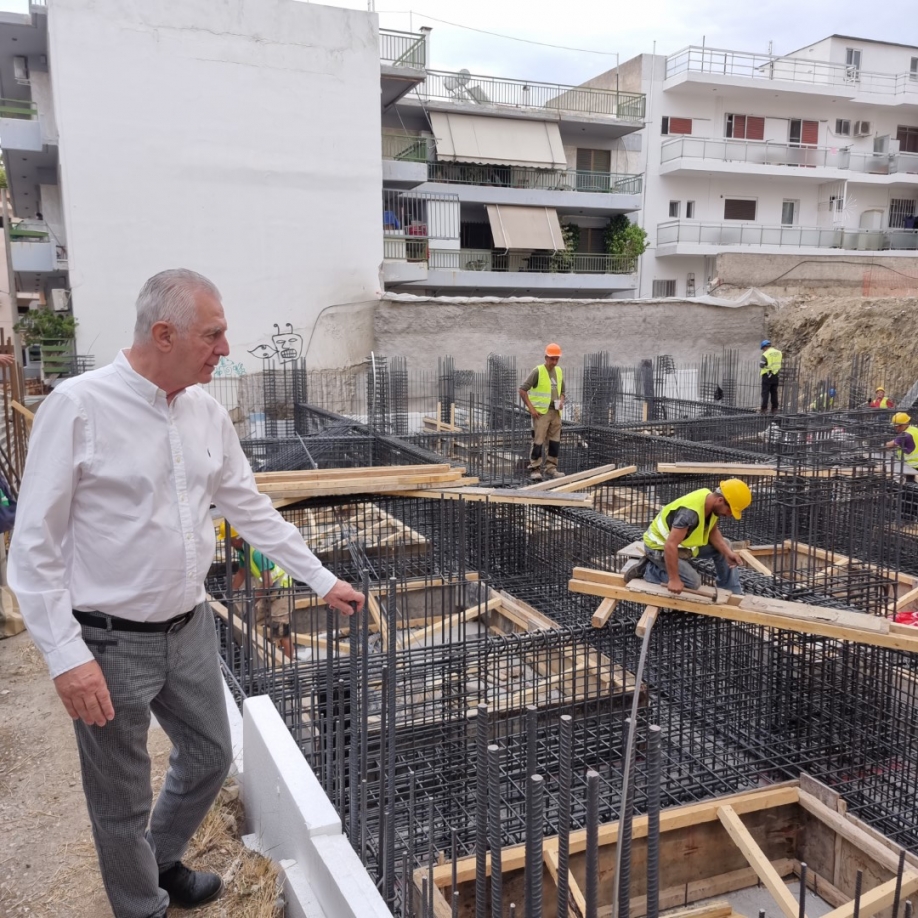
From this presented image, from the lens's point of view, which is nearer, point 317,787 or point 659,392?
point 317,787

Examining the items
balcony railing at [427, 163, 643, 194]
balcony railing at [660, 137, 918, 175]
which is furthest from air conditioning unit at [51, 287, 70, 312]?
balcony railing at [660, 137, 918, 175]

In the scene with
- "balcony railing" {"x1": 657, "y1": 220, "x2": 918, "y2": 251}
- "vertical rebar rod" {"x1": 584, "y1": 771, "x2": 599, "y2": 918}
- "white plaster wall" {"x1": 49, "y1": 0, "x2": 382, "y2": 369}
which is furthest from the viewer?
"balcony railing" {"x1": 657, "y1": 220, "x2": 918, "y2": 251}

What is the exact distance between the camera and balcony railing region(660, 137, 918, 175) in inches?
1206

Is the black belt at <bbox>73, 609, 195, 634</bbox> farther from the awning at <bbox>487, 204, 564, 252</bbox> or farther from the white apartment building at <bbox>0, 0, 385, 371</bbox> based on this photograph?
the awning at <bbox>487, 204, 564, 252</bbox>

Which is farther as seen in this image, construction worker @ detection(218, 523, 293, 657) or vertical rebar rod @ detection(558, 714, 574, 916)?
construction worker @ detection(218, 523, 293, 657)

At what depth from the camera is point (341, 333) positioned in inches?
891

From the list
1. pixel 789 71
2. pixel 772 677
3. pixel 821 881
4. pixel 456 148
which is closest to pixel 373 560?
pixel 772 677

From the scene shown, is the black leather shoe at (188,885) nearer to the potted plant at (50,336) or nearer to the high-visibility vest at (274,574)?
the high-visibility vest at (274,574)

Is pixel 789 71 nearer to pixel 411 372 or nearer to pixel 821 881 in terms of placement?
pixel 411 372

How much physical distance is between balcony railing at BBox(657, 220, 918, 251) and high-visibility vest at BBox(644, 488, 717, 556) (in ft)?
90.4

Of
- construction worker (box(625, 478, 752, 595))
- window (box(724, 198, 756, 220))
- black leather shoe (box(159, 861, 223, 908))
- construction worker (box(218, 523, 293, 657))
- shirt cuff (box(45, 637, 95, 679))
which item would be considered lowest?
construction worker (box(218, 523, 293, 657))

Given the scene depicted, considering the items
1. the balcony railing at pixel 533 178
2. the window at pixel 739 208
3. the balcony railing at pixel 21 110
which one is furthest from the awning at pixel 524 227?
the balcony railing at pixel 21 110

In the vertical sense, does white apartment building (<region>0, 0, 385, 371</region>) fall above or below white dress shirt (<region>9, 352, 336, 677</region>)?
above

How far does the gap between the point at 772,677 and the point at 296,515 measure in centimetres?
484
